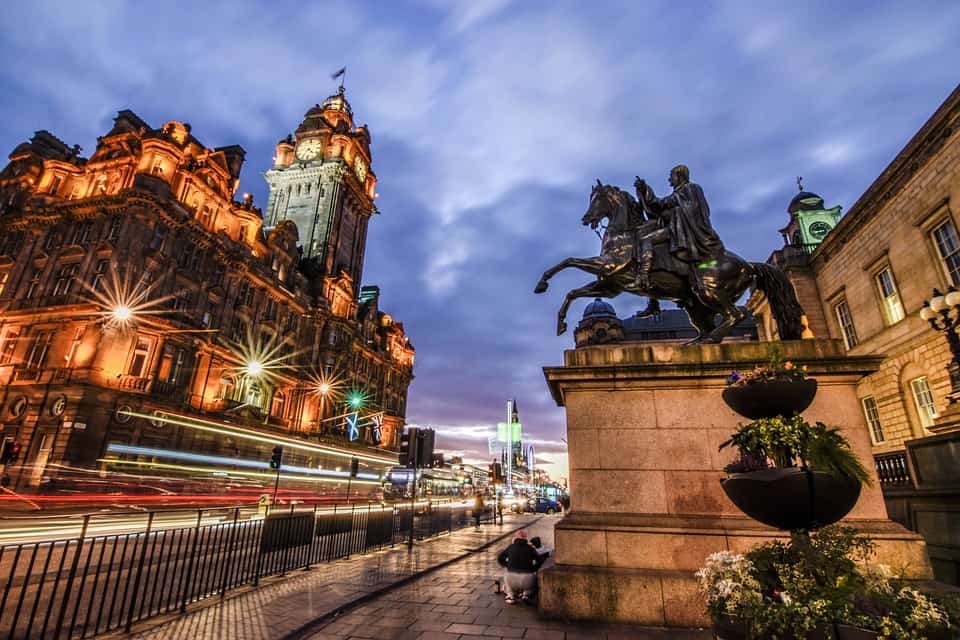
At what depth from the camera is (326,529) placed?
40.6ft

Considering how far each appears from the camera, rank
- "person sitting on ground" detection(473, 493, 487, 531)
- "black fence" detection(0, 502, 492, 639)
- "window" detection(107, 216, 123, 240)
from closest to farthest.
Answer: "black fence" detection(0, 502, 492, 639) < "person sitting on ground" detection(473, 493, 487, 531) < "window" detection(107, 216, 123, 240)

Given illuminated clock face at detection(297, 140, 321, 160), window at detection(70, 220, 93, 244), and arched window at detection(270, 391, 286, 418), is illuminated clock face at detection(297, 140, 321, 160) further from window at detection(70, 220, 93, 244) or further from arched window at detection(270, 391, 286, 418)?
arched window at detection(270, 391, 286, 418)

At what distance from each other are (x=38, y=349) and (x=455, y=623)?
3558cm

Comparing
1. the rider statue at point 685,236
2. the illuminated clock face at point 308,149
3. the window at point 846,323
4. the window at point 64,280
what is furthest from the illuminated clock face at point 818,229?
the illuminated clock face at point 308,149

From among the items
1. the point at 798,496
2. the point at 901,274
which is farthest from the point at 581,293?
the point at 901,274

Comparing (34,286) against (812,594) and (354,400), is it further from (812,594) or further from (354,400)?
(812,594)

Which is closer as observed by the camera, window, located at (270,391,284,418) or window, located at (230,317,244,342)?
window, located at (230,317,244,342)

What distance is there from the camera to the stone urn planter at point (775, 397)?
4.02m

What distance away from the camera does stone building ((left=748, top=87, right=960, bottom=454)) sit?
663 inches

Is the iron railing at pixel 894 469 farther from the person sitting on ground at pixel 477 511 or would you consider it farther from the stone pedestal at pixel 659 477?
the person sitting on ground at pixel 477 511

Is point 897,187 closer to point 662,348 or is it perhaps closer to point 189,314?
point 662,348

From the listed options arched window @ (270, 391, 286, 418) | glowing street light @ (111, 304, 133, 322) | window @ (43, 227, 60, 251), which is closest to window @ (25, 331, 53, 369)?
glowing street light @ (111, 304, 133, 322)

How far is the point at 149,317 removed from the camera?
28859mm

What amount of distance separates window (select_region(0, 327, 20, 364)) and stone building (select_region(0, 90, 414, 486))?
0.11 meters
